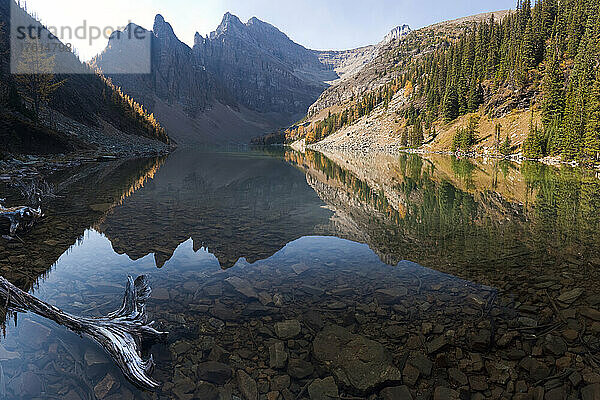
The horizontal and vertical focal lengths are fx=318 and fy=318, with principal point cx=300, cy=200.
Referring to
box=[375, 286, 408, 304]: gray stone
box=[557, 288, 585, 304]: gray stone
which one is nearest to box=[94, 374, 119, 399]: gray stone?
box=[375, 286, 408, 304]: gray stone

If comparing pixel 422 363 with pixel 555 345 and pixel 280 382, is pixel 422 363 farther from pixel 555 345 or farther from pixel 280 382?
pixel 555 345

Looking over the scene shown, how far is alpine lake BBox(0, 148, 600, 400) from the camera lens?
15.2 ft

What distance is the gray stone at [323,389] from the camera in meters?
4.43

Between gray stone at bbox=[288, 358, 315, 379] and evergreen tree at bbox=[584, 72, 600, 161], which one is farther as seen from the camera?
evergreen tree at bbox=[584, 72, 600, 161]

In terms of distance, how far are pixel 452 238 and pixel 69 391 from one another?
11462 mm

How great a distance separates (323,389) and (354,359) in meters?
0.78

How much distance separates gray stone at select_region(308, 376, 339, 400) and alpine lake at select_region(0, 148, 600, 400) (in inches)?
0.9

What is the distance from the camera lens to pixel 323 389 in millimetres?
4570

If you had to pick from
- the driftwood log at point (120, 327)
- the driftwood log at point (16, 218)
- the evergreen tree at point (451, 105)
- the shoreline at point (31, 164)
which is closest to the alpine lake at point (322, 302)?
A: the driftwood log at point (120, 327)

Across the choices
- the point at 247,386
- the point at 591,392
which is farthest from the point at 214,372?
the point at 591,392

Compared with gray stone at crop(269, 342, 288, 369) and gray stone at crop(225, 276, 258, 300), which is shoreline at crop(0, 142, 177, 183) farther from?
gray stone at crop(269, 342, 288, 369)

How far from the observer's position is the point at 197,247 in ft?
35.8

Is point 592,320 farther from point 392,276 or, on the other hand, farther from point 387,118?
point 387,118

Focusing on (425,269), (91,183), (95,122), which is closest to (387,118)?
(95,122)
